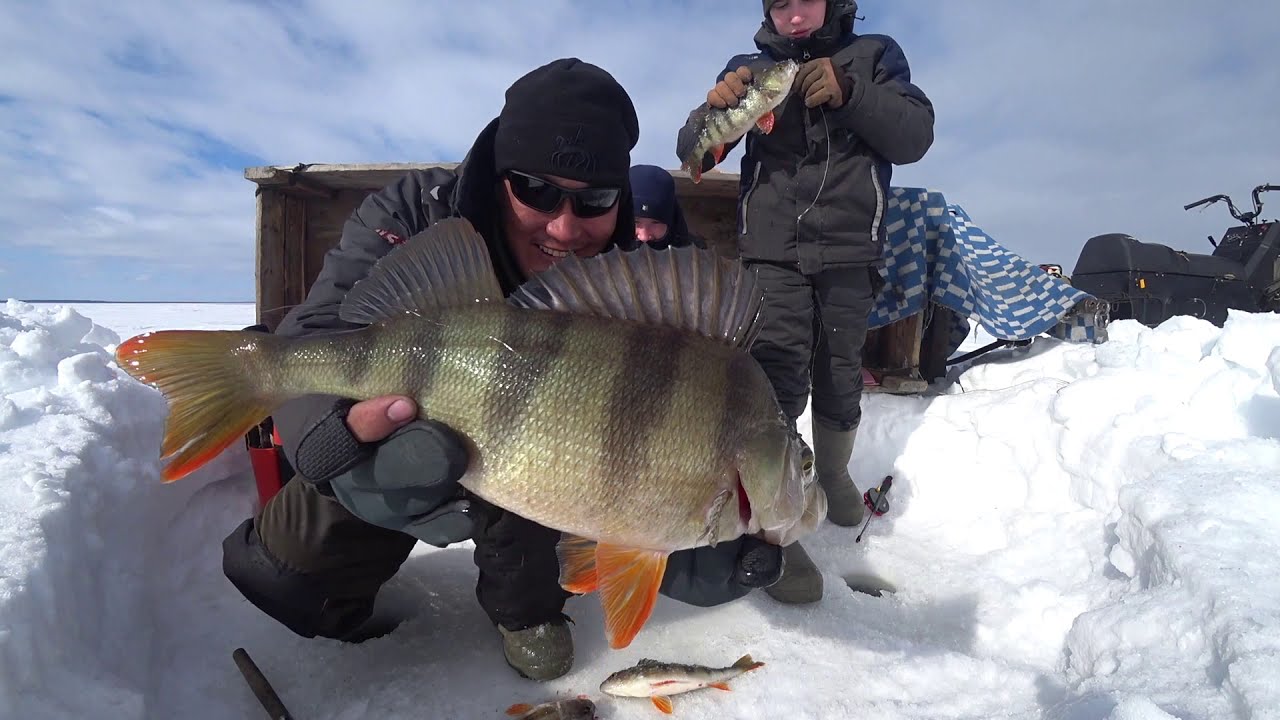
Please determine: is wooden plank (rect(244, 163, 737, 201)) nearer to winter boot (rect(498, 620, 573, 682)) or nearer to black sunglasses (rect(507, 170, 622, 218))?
black sunglasses (rect(507, 170, 622, 218))

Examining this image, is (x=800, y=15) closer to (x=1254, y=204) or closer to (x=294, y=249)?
(x=294, y=249)

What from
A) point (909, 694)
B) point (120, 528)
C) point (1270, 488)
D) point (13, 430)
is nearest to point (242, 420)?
point (120, 528)

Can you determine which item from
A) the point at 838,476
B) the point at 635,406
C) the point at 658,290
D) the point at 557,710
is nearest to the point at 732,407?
the point at 635,406

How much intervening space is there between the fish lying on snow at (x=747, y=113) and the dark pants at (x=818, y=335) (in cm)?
64

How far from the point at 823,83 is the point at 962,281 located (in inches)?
86.2

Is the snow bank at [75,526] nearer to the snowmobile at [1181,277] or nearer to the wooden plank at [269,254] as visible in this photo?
the wooden plank at [269,254]

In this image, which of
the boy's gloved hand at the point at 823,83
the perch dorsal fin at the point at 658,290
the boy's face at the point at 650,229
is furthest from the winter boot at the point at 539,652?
the boy's gloved hand at the point at 823,83

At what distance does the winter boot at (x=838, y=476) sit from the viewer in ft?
10.3

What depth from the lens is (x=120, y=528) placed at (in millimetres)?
1979

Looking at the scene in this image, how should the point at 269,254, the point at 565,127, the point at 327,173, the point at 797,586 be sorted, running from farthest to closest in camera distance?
the point at 269,254 → the point at 327,173 → the point at 797,586 → the point at 565,127

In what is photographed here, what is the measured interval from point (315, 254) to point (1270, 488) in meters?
5.07

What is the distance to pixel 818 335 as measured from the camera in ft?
10.4

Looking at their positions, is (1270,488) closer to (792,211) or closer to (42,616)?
(792,211)

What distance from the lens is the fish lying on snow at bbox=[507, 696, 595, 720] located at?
5.60 ft
